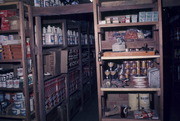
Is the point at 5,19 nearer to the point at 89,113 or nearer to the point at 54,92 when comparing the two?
the point at 54,92

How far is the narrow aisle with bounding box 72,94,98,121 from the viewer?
14.3ft

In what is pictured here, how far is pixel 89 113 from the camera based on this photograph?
185 inches

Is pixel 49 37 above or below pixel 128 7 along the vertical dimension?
below

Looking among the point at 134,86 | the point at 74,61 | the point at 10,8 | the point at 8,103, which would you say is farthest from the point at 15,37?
the point at 134,86

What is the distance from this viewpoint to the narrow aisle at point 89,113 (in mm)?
4364

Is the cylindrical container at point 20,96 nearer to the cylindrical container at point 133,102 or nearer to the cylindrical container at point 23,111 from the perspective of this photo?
the cylindrical container at point 23,111

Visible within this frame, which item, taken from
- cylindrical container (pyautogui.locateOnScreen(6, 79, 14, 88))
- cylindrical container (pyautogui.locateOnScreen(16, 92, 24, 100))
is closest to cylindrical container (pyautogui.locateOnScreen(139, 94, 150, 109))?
cylindrical container (pyautogui.locateOnScreen(16, 92, 24, 100))

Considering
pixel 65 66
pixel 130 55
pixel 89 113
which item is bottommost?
pixel 89 113

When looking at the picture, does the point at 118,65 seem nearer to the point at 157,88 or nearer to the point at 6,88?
the point at 157,88

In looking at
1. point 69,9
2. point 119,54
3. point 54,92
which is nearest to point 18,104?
point 54,92

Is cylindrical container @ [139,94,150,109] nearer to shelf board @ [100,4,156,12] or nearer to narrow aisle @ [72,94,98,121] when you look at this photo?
shelf board @ [100,4,156,12]

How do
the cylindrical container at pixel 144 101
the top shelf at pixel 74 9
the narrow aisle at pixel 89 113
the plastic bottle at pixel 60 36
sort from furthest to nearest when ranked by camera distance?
the narrow aisle at pixel 89 113
the plastic bottle at pixel 60 36
the cylindrical container at pixel 144 101
the top shelf at pixel 74 9

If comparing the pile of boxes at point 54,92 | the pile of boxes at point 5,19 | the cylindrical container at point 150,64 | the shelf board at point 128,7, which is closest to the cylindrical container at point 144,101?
the cylindrical container at point 150,64

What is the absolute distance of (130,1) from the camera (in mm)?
2867
